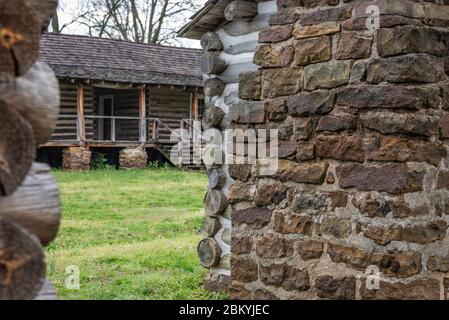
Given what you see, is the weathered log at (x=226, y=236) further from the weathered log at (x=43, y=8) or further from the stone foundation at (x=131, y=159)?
the stone foundation at (x=131, y=159)

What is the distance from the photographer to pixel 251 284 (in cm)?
512

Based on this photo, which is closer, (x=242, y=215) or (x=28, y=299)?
(x=28, y=299)

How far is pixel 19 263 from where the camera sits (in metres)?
1.96

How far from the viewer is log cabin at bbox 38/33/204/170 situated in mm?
22359

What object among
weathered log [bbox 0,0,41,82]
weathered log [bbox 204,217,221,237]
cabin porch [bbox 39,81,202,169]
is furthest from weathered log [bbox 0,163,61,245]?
cabin porch [bbox 39,81,202,169]

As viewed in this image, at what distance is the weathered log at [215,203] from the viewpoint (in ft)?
23.5

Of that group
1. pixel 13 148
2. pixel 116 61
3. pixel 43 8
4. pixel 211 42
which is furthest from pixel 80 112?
pixel 13 148

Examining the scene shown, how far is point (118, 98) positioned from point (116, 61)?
3145 millimetres

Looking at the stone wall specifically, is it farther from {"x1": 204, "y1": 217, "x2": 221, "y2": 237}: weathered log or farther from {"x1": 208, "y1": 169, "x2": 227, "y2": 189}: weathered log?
{"x1": 204, "y1": 217, "x2": 221, "y2": 237}: weathered log

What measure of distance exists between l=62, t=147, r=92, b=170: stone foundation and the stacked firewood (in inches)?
796
